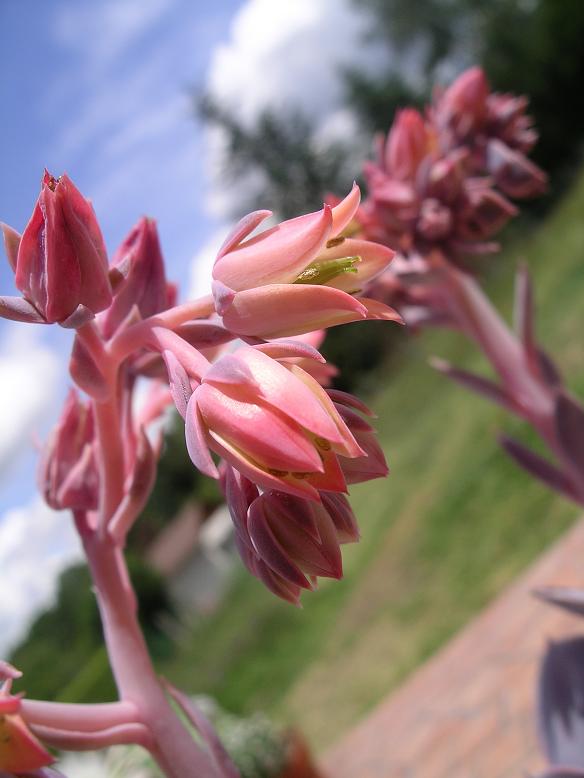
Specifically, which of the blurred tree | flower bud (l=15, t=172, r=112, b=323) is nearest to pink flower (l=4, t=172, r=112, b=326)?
flower bud (l=15, t=172, r=112, b=323)

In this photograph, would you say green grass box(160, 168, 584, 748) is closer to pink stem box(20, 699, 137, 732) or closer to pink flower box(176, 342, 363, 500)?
pink stem box(20, 699, 137, 732)

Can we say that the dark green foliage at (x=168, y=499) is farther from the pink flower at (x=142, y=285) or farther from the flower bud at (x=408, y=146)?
the pink flower at (x=142, y=285)

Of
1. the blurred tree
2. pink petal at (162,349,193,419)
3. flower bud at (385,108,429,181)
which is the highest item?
the blurred tree

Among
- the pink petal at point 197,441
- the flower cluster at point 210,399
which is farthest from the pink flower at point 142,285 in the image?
the pink petal at point 197,441

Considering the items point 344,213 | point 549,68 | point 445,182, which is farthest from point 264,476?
point 549,68

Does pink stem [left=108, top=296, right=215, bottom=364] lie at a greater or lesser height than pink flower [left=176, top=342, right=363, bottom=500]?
greater
